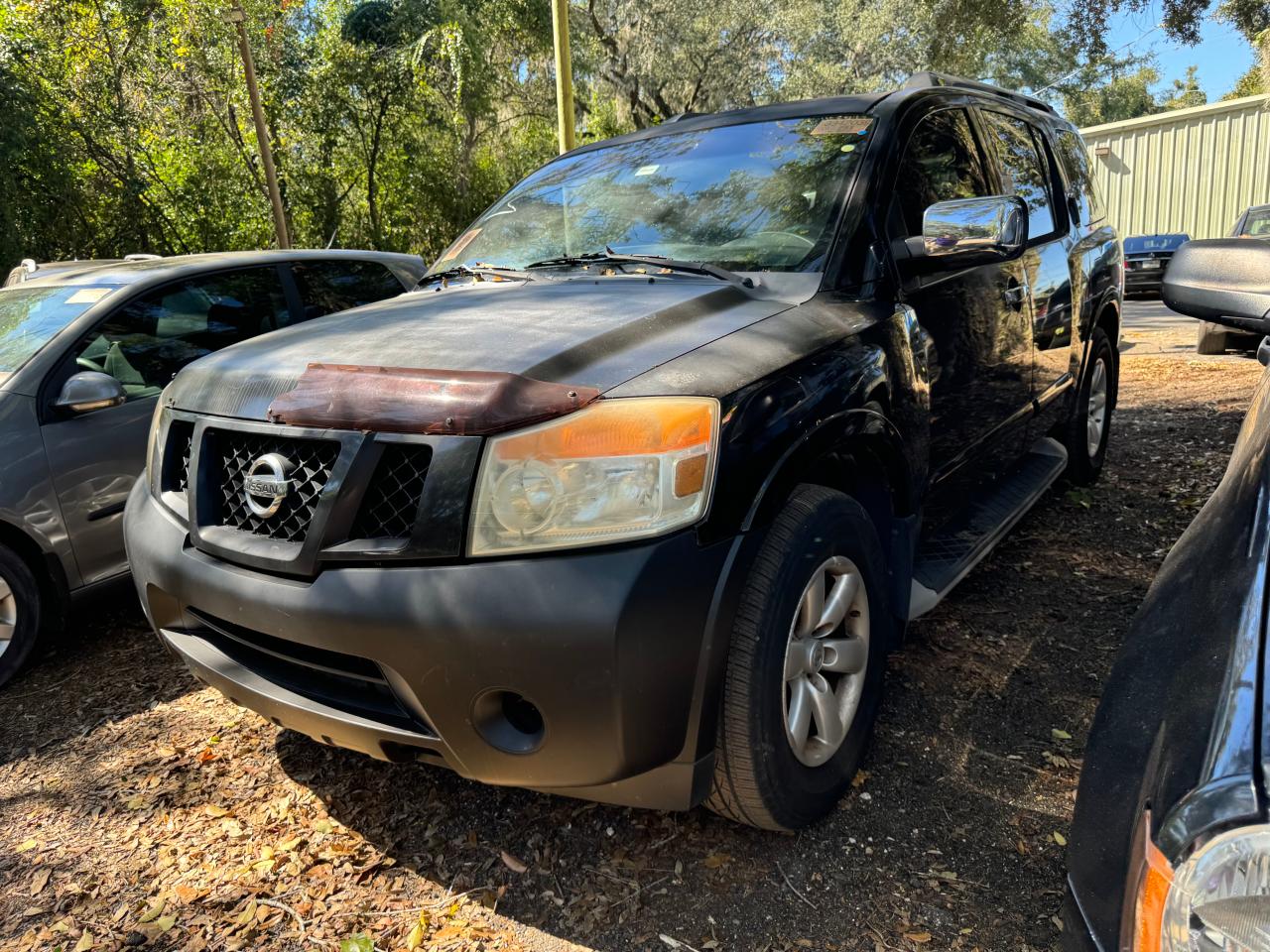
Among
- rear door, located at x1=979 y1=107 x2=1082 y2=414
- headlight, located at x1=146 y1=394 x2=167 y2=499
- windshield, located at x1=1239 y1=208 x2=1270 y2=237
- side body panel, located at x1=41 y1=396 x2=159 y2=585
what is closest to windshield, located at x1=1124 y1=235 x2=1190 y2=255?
windshield, located at x1=1239 y1=208 x2=1270 y2=237

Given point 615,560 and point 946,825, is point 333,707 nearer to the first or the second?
point 615,560

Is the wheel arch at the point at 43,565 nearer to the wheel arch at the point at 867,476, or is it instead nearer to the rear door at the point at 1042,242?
the wheel arch at the point at 867,476

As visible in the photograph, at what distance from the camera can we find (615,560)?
1.70 meters

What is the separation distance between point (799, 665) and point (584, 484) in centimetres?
76

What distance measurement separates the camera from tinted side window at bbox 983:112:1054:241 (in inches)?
150

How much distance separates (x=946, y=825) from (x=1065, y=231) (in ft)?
10.3

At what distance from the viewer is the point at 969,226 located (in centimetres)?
260

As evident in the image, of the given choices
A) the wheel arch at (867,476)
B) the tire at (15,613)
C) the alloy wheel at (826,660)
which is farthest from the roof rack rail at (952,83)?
the tire at (15,613)

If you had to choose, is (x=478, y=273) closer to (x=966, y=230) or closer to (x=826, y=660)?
(x=966, y=230)

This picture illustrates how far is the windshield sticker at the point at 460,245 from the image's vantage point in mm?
3531

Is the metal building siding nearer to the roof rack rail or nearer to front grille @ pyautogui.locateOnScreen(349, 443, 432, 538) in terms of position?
the roof rack rail

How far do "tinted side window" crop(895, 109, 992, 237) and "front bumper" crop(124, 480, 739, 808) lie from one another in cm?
175

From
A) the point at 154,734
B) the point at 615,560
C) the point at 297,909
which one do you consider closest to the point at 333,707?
the point at 297,909

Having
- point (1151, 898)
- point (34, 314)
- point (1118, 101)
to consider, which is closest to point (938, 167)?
point (1151, 898)
